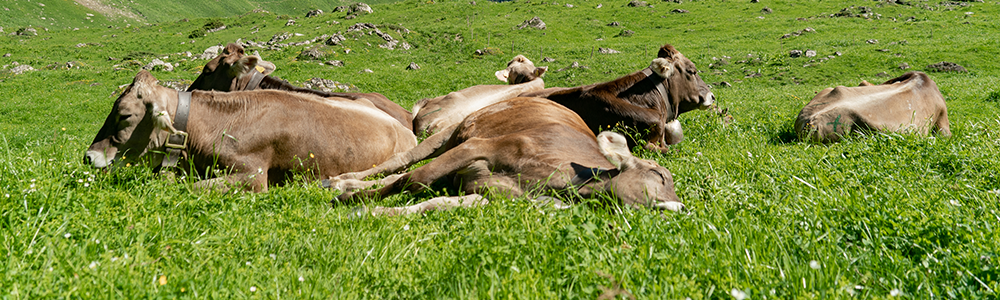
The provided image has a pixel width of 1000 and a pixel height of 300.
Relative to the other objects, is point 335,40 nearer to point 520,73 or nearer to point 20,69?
point 20,69

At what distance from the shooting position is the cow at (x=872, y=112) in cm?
836

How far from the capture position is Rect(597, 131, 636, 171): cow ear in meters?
4.33

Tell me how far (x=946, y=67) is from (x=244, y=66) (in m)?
27.4

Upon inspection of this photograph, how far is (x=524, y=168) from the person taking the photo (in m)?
4.75

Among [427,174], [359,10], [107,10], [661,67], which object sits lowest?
[107,10]

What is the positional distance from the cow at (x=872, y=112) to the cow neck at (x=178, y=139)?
7816 millimetres

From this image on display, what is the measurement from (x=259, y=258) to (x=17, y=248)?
1151 mm

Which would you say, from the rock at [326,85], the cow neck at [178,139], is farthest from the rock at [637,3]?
the cow neck at [178,139]

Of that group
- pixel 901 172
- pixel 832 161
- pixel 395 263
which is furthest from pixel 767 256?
pixel 832 161

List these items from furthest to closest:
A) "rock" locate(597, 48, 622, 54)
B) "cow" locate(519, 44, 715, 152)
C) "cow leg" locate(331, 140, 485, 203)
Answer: "rock" locate(597, 48, 622, 54)
"cow" locate(519, 44, 715, 152)
"cow leg" locate(331, 140, 485, 203)

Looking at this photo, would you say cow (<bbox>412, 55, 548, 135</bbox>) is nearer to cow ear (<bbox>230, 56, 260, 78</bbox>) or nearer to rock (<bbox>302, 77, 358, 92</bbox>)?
cow ear (<bbox>230, 56, 260, 78</bbox>)

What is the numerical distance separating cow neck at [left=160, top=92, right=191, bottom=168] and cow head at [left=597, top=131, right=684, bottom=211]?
153 inches

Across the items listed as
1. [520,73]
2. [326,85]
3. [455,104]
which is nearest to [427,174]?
[455,104]

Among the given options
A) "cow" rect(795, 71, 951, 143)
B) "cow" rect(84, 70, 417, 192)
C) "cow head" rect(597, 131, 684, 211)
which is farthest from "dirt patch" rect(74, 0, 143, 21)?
"cow head" rect(597, 131, 684, 211)
